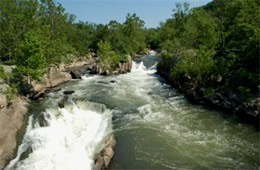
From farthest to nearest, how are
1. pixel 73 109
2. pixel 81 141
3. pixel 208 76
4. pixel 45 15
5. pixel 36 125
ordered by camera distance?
pixel 45 15 → pixel 208 76 → pixel 73 109 → pixel 36 125 → pixel 81 141

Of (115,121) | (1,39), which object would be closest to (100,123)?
(115,121)

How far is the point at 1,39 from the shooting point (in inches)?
1187

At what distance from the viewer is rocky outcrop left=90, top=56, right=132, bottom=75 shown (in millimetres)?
35312

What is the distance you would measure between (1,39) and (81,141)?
23.3 meters

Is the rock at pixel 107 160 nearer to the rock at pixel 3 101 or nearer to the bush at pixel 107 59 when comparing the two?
the rock at pixel 3 101

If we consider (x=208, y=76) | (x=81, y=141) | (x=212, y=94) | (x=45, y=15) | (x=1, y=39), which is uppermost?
(x=45, y=15)

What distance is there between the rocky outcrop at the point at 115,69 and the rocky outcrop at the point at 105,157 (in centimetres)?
2259

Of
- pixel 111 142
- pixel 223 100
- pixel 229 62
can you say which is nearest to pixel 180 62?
pixel 229 62

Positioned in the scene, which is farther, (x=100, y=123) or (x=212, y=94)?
(x=212, y=94)

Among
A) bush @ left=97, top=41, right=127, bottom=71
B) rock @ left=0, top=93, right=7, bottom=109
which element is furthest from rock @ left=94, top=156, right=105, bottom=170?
bush @ left=97, top=41, right=127, bottom=71

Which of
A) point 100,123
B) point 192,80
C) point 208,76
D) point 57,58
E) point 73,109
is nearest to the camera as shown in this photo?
point 100,123

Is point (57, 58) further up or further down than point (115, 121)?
further up

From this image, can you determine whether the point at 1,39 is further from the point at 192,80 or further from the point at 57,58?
the point at 192,80

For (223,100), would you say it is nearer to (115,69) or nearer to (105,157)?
(105,157)
